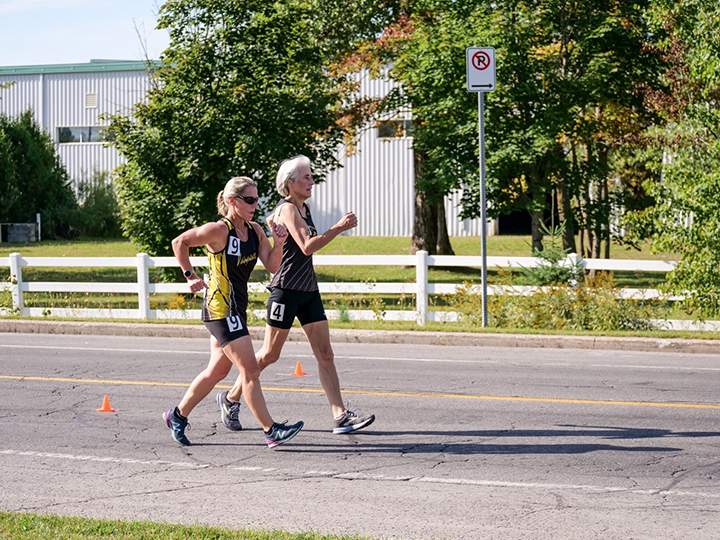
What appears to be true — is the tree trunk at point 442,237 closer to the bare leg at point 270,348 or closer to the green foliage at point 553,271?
the green foliage at point 553,271

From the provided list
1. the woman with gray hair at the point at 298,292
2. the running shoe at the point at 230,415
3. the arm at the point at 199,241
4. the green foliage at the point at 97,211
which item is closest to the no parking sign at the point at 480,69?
the woman with gray hair at the point at 298,292

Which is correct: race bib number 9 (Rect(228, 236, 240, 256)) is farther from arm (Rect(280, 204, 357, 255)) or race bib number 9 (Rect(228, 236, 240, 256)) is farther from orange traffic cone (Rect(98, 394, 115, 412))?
orange traffic cone (Rect(98, 394, 115, 412))

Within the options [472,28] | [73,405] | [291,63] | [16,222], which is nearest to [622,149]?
[472,28]

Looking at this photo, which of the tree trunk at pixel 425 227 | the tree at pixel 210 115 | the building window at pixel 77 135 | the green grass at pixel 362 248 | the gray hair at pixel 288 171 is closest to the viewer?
the gray hair at pixel 288 171

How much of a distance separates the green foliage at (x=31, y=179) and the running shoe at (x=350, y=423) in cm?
4239

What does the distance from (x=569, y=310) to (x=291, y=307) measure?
8124 mm

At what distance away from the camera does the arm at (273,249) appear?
298 inches

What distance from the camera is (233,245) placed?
24.1 ft

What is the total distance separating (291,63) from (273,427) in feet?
49.1

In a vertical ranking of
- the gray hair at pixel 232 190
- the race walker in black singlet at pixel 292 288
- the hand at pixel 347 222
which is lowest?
the race walker in black singlet at pixel 292 288

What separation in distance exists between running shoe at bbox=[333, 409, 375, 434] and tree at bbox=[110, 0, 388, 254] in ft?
42.5

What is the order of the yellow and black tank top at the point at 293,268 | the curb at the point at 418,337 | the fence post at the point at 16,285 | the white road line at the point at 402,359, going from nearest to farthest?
the yellow and black tank top at the point at 293,268, the white road line at the point at 402,359, the curb at the point at 418,337, the fence post at the point at 16,285

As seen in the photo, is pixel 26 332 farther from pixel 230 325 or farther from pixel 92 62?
pixel 92 62

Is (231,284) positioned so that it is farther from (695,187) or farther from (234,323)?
(695,187)
